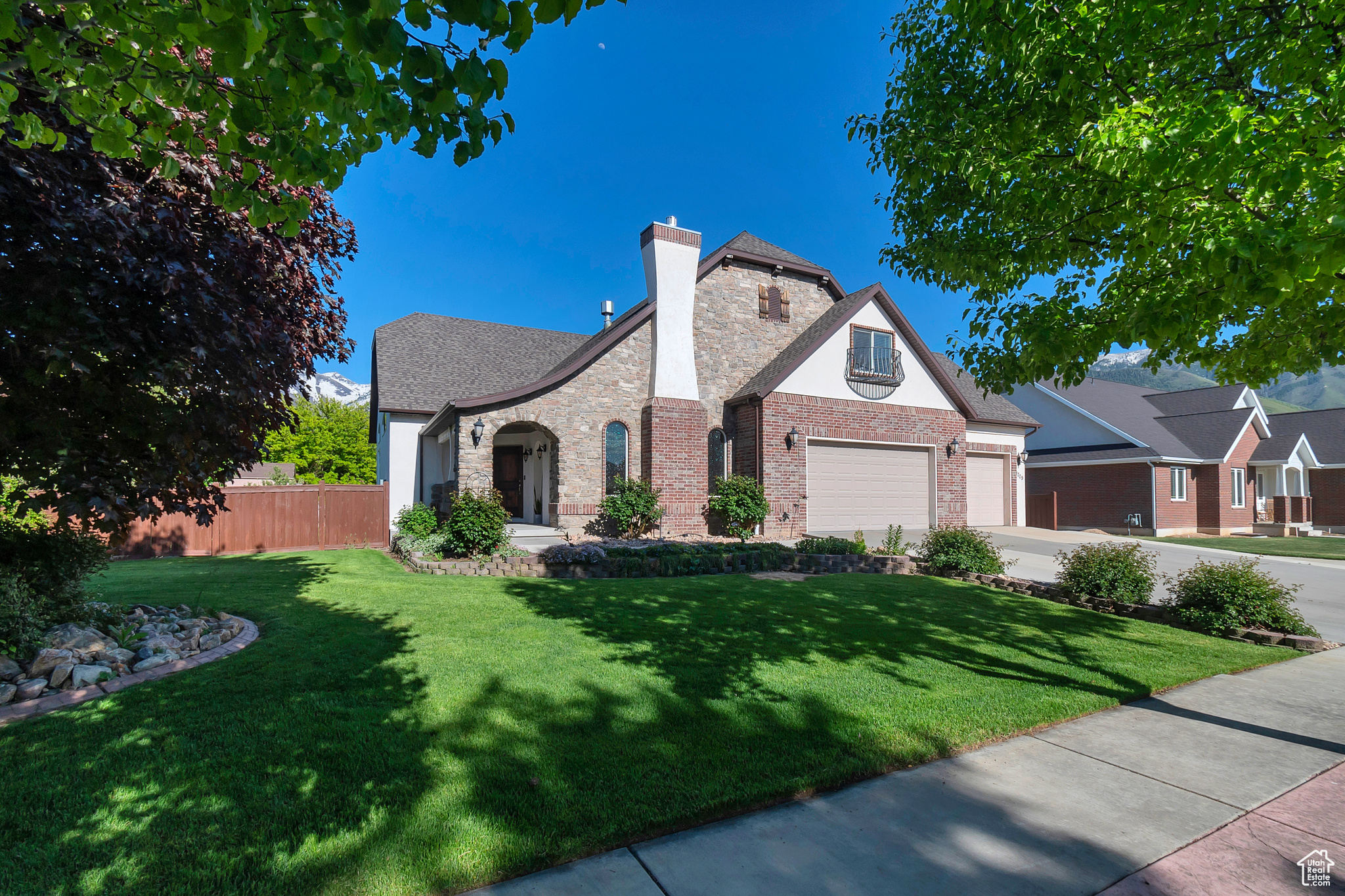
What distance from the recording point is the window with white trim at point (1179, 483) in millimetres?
23594

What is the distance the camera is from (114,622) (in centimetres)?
588

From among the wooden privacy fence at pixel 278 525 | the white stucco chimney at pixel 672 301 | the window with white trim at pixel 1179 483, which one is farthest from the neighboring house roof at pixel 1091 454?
the wooden privacy fence at pixel 278 525

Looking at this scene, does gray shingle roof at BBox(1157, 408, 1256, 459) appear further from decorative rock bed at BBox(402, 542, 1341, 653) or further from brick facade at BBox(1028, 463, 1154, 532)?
decorative rock bed at BBox(402, 542, 1341, 653)

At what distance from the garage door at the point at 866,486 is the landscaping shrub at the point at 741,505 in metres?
1.85

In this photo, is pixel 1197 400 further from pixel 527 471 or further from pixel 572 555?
pixel 572 555

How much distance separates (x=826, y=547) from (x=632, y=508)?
4.50 metres

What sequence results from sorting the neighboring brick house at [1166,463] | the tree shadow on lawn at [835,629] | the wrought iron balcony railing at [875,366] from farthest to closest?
the neighboring brick house at [1166,463] → the wrought iron balcony railing at [875,366] → the tree shadow on lawn at [835,629]

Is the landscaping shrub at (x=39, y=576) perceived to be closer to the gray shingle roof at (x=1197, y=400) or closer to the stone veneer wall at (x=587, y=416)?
the stone veneer wall at (x=587, y=416)

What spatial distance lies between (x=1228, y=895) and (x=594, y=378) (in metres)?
13.8

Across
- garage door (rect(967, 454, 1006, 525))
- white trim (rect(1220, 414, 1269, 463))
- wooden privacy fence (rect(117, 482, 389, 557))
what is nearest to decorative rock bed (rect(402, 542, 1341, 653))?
wooden privacy fence (rect(117, 482, 389, 557))

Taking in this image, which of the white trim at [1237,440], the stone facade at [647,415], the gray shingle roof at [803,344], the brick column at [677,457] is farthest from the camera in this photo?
the white trim at [1237,440]

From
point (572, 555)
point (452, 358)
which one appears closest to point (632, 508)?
point (572, 555)

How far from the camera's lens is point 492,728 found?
157 inches

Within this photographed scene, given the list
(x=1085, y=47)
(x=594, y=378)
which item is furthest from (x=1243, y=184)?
(x=594, y=378)
